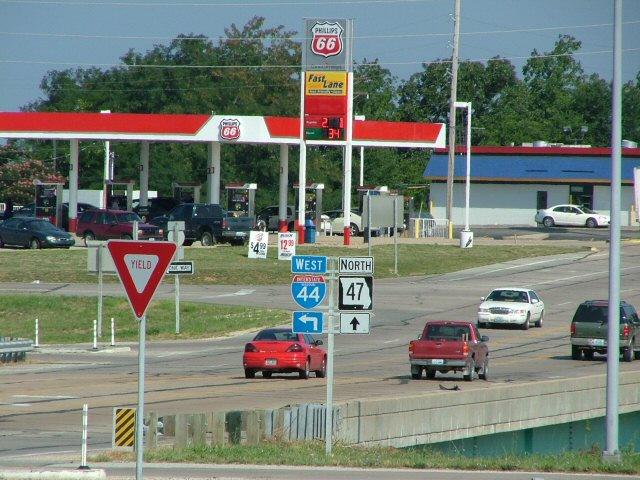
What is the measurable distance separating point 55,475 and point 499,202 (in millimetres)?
80957

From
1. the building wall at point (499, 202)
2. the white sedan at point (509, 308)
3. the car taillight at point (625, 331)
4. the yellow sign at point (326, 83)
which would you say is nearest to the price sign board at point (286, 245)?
the yellow sign at point (326, 83)

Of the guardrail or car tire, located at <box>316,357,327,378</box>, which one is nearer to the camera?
car tire, located at <box>316,357,327,378</box>

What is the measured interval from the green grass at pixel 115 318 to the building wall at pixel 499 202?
48786 mm

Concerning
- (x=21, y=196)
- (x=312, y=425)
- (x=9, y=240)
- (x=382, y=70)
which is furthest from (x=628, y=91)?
(x=312, y=425)

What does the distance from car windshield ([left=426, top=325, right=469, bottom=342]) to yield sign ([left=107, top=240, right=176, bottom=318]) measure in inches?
732

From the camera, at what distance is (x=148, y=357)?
36.0 meters

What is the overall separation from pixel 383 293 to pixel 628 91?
98937 mm

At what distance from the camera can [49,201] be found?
7112cm

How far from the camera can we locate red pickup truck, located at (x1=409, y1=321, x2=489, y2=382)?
29.4 m

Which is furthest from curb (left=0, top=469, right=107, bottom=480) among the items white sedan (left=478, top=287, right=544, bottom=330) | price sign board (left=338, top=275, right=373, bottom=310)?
white sedan (left=478, top=287, right=544, bottom=330)

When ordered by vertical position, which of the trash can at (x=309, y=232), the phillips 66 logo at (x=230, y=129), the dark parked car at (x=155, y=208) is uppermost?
the phillips 66 logo at (x=230, y=129)

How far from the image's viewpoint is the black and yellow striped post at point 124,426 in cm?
1656

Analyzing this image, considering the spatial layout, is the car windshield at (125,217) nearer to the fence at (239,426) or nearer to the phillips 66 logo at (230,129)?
the phillips 66 logo at (230,129)

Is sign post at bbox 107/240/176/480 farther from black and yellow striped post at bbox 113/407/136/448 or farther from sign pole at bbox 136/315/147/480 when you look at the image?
black and yellow striped post at bbox 113/407/136/448
